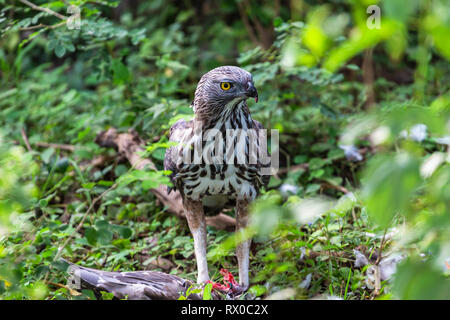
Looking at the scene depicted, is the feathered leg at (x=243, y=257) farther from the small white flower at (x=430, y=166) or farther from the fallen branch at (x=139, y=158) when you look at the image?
the small white flower at (x=430, y=166)

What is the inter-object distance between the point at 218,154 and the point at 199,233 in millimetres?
593

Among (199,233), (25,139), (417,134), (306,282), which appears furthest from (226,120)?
(25,139)

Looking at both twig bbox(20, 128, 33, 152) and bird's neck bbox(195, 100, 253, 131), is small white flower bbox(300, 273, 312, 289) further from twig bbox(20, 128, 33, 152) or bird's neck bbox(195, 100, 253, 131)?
twig bbox(20, 128, 33, 152)

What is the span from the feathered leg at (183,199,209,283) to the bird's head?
2.03 feet

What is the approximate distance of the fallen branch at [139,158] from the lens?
3943 millimetres

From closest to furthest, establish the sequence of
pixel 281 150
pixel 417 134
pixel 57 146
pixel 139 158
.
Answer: pixel 139 158 → pixel 417 134 → pixel 281 150 → pixel 57 146

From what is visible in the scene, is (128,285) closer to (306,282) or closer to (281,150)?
(306,282)

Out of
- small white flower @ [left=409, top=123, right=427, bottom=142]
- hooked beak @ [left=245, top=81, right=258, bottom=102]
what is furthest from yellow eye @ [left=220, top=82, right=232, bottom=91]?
small white flower @ [left=409, top=123, right=427, bottom=142]

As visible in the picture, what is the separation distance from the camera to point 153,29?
729 cm

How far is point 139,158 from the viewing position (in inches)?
149

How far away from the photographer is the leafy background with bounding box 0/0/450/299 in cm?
151

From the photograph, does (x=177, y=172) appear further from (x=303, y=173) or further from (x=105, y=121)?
(x=105, y=121)
